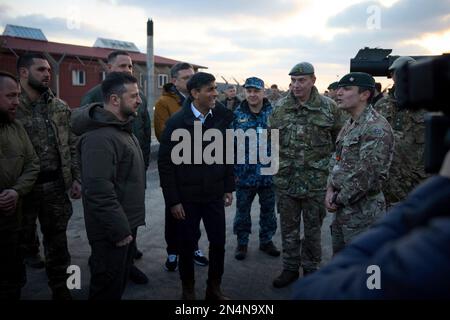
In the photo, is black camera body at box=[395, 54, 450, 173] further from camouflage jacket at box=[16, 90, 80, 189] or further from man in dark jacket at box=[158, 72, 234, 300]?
camouflage jacket at box=[16, 90, 80, 189]

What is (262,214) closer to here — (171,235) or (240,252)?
(240,252)

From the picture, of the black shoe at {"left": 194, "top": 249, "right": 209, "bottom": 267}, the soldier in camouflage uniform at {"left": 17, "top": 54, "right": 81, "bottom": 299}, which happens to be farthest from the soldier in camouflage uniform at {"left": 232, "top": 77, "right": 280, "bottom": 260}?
the soldier in camouflage uniform at {"left": 17, "top": 54, "right": 81, "bottom": 299}

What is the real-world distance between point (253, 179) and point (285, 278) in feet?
4.36

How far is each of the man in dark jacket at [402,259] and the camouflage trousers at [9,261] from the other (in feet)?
8.87

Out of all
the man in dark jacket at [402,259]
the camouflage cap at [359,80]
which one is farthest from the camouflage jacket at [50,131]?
the man in dark jacket at [402,259]

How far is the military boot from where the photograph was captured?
3689mm

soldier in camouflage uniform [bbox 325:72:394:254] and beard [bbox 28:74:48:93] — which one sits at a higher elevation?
beard [bbox 28:74:48:93]

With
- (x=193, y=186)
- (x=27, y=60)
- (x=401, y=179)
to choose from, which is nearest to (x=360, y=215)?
(x=401, y=179)

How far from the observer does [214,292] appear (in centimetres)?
335

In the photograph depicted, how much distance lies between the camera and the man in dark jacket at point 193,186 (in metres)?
3.35

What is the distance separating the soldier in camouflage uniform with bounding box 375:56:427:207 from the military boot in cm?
133

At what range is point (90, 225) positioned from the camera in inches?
100.0
